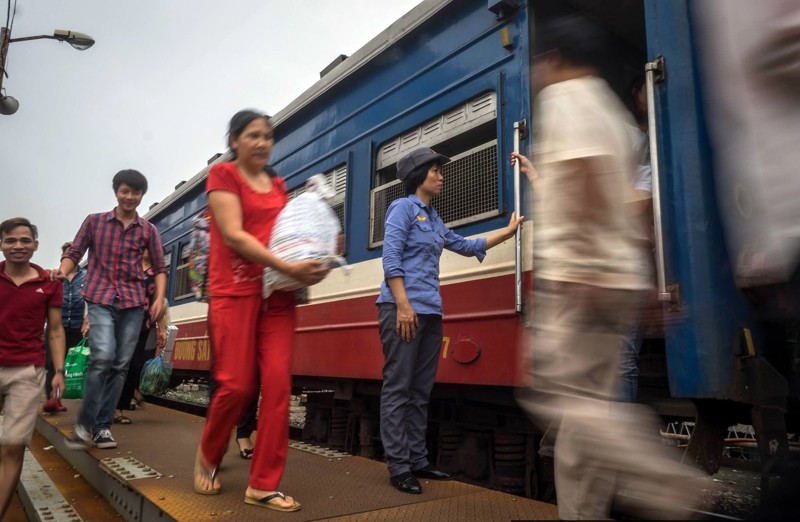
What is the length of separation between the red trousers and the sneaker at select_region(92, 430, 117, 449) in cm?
159

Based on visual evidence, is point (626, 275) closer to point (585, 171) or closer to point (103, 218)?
point (585, 171)

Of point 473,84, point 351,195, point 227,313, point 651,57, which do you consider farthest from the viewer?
point 351,195

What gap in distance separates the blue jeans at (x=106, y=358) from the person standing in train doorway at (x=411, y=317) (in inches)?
71.8

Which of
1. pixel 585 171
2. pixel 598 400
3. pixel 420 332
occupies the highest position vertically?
pixel 585 171

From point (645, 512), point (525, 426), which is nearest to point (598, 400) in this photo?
point (645, 512)

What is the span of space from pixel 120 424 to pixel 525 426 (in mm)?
3162

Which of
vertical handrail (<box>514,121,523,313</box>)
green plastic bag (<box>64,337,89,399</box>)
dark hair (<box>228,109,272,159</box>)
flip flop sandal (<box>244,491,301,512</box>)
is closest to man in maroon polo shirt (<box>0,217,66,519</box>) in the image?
flip flop sandal (<box>244,491,301,512</box>)

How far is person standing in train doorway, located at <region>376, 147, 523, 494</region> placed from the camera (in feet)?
9.20

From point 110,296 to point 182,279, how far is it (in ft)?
16.3

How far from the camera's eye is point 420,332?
2.90m

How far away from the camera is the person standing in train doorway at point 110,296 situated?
368 cm

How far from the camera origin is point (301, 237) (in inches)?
92.0

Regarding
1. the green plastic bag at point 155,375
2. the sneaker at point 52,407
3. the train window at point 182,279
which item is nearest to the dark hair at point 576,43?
the sneaker at point 52,407

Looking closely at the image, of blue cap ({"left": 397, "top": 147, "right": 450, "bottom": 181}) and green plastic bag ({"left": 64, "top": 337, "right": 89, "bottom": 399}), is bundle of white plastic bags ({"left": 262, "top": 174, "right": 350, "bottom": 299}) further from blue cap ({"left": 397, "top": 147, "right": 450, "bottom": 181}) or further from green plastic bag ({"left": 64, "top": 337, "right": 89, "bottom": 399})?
green plastic bag ({"left": 64, "top": 337, "right": 89, "bottom": 399})
